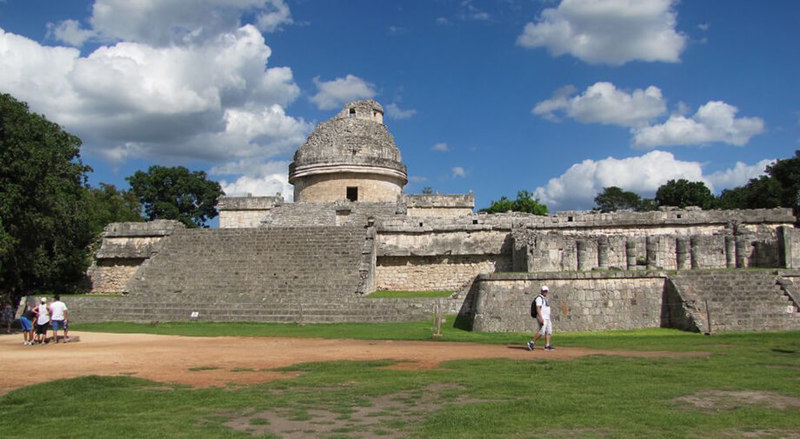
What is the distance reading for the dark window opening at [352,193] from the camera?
32041mm

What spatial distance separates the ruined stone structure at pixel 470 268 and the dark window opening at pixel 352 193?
260cm

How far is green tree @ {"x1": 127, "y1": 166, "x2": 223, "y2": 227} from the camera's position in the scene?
5366cm

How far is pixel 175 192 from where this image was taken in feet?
178

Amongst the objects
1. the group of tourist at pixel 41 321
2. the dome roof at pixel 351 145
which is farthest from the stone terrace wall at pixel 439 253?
the group of tourist at pixel 41 321

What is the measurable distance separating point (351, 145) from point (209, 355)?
68.7 feet

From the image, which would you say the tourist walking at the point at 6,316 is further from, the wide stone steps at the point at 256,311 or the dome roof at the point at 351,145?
the dome roof at the point at 351,145

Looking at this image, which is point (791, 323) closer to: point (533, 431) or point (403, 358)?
point (403, 358)

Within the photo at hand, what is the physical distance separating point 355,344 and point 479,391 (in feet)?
21.3

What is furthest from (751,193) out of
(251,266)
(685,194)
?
(251,266)

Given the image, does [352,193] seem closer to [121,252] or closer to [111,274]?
[121,252]

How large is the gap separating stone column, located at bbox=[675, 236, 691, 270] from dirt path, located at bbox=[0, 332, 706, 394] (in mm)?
9931

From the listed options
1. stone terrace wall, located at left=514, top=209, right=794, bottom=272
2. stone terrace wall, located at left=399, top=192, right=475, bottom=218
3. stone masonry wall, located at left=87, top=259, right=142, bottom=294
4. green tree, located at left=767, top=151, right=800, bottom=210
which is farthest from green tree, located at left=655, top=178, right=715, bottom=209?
stone masonry wall, located at left=87, top=259, right=142, bottom=294

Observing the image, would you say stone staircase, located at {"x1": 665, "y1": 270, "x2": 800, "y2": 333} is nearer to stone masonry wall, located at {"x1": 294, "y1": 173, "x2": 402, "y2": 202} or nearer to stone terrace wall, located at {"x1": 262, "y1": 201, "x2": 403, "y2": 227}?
stone terrace wall, located at {"x1": 262, "y1": 201, "x2": 403, "y2": 227}

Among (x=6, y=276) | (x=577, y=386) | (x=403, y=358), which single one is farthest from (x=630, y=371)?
(x=6, y=276)
